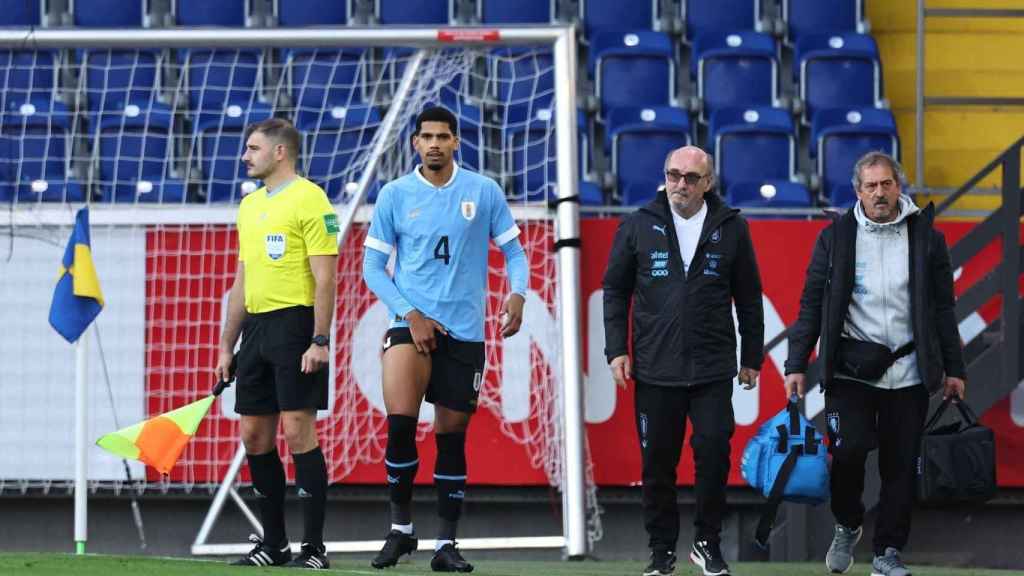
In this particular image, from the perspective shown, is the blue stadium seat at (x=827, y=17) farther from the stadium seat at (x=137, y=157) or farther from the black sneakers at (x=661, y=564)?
the black sneakers at (x=661, y=564)

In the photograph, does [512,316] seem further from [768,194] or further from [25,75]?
[25,75]

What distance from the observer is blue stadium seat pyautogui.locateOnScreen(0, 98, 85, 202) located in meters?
10.7

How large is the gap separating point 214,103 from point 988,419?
5550 mm

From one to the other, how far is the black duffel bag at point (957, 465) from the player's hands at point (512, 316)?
1.87 m

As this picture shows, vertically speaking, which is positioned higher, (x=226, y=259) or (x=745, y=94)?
(x=745, y=94)

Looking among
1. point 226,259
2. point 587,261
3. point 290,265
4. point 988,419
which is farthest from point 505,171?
point 290,265

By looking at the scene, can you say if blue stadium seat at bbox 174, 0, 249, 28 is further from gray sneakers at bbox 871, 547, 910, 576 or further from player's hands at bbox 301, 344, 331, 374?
gray sneakers at bbox 871, 547, 910, 576

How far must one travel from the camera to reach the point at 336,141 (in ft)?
36.9

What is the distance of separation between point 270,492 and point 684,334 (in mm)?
1935

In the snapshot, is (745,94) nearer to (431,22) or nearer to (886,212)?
(431,22)

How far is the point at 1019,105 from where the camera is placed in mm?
13414

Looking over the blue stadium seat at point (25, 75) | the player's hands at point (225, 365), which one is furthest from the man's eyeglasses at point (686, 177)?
the blue stadium seat at point (25, 75)

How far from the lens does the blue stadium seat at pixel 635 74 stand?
42.4 ft

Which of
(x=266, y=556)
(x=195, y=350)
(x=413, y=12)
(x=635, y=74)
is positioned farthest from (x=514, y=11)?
(x=266, y=556)
